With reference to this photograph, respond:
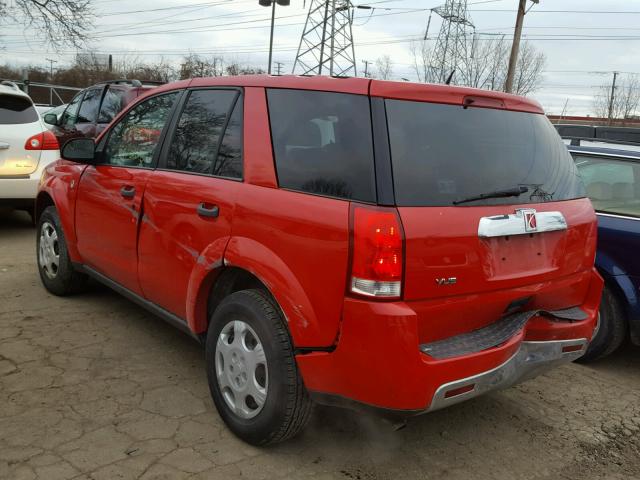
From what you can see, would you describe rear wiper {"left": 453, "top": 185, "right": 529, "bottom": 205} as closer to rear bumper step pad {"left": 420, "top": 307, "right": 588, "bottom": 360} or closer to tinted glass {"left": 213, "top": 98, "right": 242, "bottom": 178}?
rear bumper step pad {"left": 420, "top": 307, "right": 588, "bottom": 360}

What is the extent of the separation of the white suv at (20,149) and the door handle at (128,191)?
384 cm

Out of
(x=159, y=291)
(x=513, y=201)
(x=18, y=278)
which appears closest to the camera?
(x=513, y=201)

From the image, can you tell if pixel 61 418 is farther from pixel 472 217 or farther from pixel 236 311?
pixel 472 217

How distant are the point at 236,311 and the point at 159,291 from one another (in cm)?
92

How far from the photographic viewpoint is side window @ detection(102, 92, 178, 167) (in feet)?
12.3

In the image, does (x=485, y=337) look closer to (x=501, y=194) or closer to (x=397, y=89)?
(x=501, y=194)

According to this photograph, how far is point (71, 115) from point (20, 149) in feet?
12.0

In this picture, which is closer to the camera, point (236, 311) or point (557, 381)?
point (236, 311)

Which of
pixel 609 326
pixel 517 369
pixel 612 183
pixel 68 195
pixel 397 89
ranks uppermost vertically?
pixel 397 89

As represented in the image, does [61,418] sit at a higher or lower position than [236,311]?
lower

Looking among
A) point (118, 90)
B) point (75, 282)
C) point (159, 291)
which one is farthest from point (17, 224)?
point (159, 291)

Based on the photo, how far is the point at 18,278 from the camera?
5.43m

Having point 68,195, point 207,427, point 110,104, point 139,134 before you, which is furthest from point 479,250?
point 110,104

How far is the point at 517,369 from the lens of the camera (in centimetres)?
268
